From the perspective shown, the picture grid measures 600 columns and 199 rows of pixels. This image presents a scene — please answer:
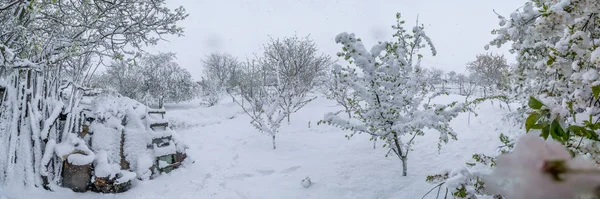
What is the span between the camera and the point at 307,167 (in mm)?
7035

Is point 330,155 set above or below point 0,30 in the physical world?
below

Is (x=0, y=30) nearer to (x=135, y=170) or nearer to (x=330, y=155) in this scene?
(x=135, y=170)

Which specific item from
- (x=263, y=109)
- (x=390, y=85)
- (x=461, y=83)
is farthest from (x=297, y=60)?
(x=461, y=83)

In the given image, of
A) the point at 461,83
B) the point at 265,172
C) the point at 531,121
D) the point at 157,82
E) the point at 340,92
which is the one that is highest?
the point at 461,83

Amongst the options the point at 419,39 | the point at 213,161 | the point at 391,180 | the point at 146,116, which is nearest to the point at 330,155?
the point at 391,180

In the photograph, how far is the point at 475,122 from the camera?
1067 cm

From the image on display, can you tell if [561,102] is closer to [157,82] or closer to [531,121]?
[531,121]

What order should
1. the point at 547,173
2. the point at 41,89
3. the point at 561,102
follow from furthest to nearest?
the point at 41,89, the point at 561,102, the point at 547,173

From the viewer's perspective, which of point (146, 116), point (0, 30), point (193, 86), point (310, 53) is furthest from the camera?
point (193, 86)

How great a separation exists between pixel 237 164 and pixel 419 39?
5.07 meters

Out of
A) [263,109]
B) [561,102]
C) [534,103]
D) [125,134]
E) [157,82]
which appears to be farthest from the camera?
[157,82]

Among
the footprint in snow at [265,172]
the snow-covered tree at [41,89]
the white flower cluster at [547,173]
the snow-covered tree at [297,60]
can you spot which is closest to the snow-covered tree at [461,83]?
the snow-covered tree at [297,60]

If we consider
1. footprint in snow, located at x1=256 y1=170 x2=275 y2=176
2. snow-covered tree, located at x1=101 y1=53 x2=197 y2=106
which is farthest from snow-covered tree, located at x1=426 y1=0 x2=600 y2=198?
snow-covered tree, located at x1=101 y1=53 x2=197 y2=106

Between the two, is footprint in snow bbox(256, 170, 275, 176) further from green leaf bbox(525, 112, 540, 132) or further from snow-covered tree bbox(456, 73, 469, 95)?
snow-covered tree bbox(456, 73, 469, 95)
